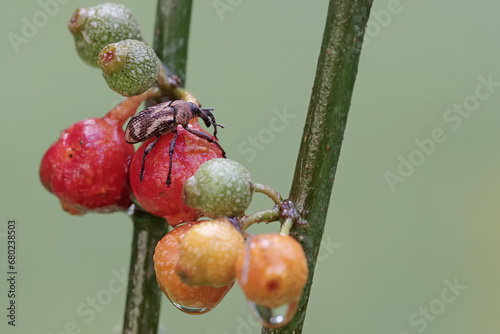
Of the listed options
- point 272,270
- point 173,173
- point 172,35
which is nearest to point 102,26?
point 172,35

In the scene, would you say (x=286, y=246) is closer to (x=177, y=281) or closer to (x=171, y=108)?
(x=177, y=281)

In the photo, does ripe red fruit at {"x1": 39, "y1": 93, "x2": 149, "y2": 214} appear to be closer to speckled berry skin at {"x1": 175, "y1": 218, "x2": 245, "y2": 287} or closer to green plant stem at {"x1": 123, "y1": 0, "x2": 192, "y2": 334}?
green plant stem at {"x1": 123, "y1": 0, "x2": 192, "y2": 334}

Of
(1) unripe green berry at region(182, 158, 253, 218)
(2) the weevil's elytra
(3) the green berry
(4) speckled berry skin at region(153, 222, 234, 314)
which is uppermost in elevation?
(3) the green berry

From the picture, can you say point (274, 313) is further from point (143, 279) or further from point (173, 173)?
point (143, 279)

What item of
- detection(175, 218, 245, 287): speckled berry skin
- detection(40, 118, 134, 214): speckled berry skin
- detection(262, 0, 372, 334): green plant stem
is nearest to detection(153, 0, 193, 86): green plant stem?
detection(40, 118, 134, 214): speckled berry skin

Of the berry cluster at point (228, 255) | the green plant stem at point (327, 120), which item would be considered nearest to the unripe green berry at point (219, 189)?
the berry cluster at point (228, 255)

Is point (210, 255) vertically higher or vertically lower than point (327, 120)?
lower

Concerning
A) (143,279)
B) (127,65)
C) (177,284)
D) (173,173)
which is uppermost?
(127,65)
